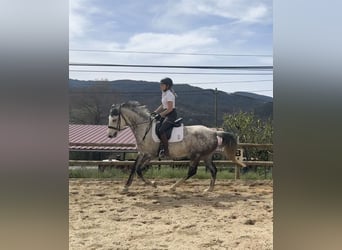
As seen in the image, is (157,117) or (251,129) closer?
(157,117)

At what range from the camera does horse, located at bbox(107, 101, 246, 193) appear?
3.97 meters

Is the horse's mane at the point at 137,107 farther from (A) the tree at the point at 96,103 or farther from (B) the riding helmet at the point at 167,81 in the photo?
(A) the tree at the point at 96,103

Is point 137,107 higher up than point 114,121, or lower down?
higher up

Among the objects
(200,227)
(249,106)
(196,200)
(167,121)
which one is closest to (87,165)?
(167,121)

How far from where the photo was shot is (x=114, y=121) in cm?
395

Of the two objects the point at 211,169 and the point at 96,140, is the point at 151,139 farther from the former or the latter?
the point at 96,140

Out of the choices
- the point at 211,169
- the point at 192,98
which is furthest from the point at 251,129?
the point at 211,169

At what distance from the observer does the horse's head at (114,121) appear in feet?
13.0

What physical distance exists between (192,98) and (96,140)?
3.21m

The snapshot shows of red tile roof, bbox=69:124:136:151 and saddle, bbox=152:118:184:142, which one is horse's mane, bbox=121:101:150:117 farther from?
red tile roof, bbox=69:124:136:151
